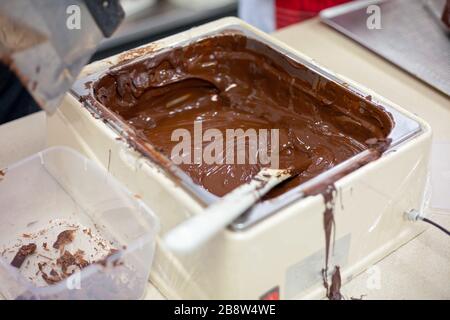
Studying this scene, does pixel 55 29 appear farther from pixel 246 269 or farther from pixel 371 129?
pixel 371 129

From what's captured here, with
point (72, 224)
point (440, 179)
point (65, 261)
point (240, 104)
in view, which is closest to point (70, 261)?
point (65, 261)

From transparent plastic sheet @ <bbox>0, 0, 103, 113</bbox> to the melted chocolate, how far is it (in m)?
0.24

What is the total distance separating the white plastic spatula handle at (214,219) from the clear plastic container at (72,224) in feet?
0.58

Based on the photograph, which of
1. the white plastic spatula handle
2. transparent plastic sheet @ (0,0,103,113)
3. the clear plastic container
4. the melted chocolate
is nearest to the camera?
the white plastic spatula handle

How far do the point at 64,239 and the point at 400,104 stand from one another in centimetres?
92

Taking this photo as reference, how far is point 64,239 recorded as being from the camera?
1.20 metres

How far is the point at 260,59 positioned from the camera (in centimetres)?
143

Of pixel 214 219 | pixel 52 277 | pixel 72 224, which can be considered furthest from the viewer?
pixel 72 224

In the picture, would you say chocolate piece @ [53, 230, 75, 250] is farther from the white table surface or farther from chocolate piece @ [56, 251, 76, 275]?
the white table surface

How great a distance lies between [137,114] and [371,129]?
54 cm

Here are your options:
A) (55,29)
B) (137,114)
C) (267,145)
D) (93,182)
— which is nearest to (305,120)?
(267,145)

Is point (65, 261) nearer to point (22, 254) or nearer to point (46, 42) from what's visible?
point (22, 254)

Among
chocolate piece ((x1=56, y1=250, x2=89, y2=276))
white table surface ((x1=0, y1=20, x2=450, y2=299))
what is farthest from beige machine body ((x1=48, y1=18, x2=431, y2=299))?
chocolate piece ((x1=56, y1=250, x2=89, y2=276))

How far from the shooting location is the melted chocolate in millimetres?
1237
